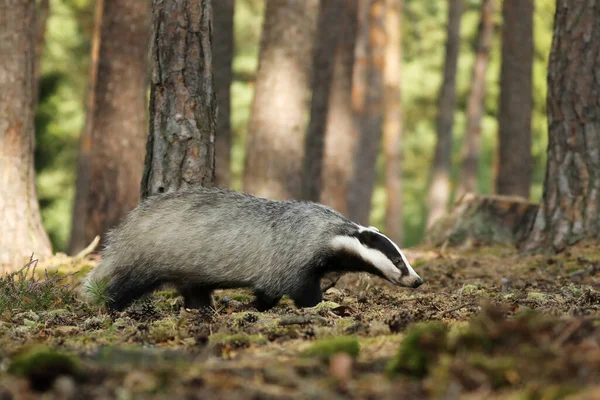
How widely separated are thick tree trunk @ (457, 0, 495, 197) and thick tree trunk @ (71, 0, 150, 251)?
15.8 m

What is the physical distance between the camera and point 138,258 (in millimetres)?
7680

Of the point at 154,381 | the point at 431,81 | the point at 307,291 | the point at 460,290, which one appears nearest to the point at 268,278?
the point at 307,291

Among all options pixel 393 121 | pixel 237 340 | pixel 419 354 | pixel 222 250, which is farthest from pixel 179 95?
pixel 393 121

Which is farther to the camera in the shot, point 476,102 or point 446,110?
point 476,102

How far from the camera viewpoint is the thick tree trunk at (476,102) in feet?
89.5

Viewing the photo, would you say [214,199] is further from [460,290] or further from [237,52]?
[237,52]

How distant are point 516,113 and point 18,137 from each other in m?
9.12

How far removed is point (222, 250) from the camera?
7.73 m

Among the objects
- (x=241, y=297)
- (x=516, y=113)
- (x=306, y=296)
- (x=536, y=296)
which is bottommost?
(x=241, y=297)

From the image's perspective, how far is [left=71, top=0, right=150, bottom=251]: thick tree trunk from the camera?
12648mm

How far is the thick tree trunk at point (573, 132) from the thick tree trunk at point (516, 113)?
5.04 m

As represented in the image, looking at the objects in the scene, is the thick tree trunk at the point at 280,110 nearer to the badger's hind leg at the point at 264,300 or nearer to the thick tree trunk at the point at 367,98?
the badger's hind leg at the point at 264,300

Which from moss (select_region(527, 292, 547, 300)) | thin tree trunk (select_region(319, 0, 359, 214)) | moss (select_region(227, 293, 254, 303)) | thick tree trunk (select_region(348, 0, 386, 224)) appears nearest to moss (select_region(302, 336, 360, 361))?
moss (select_region(527, 292, 547, 300))

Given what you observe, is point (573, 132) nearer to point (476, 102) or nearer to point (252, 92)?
point (252, 92)
